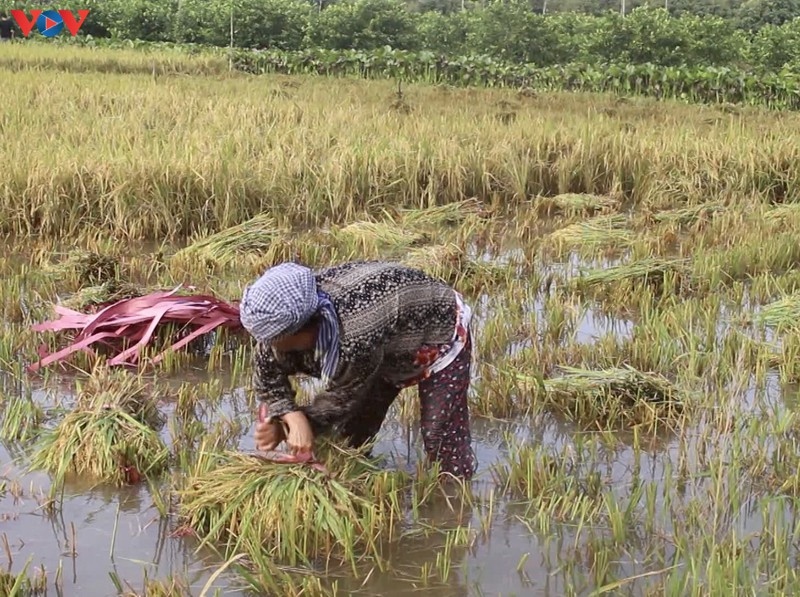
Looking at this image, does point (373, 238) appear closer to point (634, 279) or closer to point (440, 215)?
point (440, 215)

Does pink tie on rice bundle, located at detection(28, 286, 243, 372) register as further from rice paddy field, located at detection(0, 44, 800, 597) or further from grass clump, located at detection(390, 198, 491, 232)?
grass clump, located at detection(390, 198, 491, 232)

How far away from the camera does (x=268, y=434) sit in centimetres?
244

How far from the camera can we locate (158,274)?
475 centimetres

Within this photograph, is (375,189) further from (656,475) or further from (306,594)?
(306,594)

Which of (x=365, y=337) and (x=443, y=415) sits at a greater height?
(x=365, y=337)

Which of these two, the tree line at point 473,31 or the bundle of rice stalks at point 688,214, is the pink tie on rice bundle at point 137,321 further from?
the tree line at point 473,31

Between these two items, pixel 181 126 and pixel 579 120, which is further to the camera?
pixel 579 120

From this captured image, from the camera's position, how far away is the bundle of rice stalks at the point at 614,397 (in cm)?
318

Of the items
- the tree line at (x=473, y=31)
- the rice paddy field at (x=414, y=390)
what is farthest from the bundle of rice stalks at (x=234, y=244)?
the tree line at (x=473, y=31)

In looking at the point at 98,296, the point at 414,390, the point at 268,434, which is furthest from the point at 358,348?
the point at 98,296

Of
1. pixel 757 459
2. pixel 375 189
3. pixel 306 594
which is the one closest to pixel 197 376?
pixel 306 594

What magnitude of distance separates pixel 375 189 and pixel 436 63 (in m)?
9.76

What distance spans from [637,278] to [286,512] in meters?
2.84

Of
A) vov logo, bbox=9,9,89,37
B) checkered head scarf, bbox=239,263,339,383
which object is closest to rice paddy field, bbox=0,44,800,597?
checkered head scarf, bbox=239,263,339,383
